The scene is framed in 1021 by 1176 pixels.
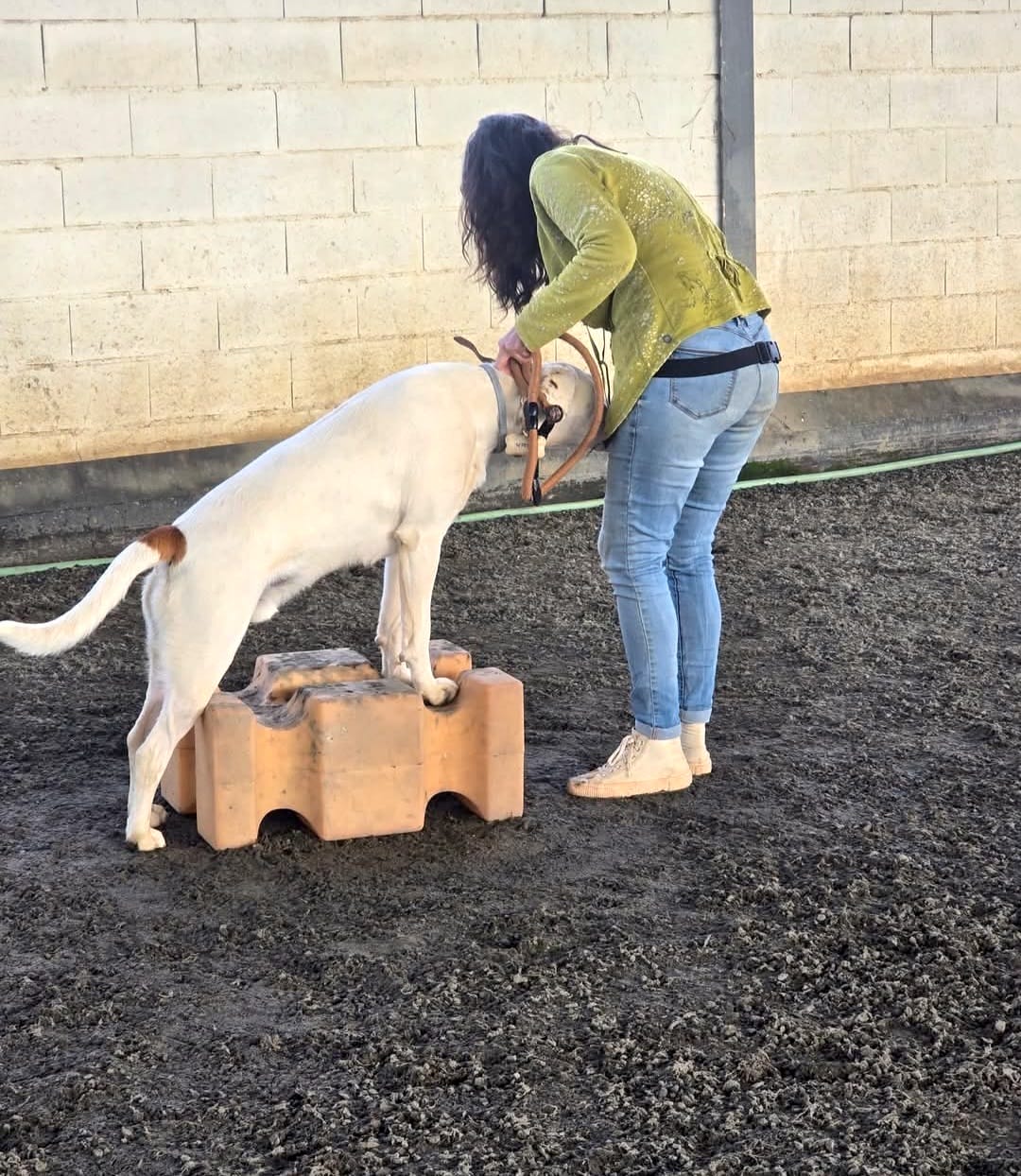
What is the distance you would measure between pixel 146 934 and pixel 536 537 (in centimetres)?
397

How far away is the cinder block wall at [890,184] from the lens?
345 inches

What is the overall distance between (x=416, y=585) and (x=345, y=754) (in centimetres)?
45

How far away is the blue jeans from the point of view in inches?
157

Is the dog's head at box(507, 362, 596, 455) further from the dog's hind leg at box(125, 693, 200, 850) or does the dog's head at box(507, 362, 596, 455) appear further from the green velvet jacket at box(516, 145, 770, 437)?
the dog's hind leg at box(125, 693, 200, 850)

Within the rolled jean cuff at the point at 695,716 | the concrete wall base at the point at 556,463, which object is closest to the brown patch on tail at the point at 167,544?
the rolled jean cuff at the point at 695,716

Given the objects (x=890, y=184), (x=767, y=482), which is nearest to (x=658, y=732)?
(x=767, y=482)

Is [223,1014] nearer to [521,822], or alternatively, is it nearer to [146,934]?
[146,934]

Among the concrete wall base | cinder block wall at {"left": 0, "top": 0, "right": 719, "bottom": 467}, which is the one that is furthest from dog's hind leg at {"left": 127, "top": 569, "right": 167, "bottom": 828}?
cinder block wall at {"left": 0, "top": 0, "right": 719, "bottom": 467}

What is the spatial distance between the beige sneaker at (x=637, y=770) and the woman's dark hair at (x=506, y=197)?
1.20 metres

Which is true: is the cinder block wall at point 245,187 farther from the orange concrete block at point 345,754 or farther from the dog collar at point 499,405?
the dog collar at point 499,405

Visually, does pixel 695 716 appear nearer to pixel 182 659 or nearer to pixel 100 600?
pixel 182 659

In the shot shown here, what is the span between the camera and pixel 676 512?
4.11m

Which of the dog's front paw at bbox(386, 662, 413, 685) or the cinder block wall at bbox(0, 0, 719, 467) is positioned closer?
the dog's front paw at bbox(386, 662, 413, 685)

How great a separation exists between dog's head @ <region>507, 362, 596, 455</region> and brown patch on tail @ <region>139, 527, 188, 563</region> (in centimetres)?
86
